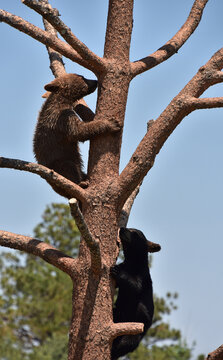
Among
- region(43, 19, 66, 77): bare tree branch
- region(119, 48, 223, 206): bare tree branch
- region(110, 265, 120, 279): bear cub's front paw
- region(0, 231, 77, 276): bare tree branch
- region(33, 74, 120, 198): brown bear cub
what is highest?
region(43, 19, 66, 77): bare tree branch

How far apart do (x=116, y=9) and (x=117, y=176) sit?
1.66 meters

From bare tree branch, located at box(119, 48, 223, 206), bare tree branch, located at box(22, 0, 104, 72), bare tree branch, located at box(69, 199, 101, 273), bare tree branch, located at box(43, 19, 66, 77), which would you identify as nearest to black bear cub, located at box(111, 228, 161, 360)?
bare tree branch, located at box(69, 199, 101, 273)

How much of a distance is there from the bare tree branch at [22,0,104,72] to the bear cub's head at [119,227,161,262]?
1.66 m

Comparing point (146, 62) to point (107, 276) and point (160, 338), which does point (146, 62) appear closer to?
point (107, 276)

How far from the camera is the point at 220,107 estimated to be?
4820 mm

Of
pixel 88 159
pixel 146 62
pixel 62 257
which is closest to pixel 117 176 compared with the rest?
pixel 88 159

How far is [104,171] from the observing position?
4883 mm

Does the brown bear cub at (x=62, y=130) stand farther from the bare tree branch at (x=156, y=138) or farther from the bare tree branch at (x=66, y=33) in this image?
the bare tree branch at (x=156, y=138)

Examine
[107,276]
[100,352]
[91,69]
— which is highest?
[91,69]

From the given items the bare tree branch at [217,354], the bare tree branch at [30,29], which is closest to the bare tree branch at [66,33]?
the bare tree branch at [30,29]

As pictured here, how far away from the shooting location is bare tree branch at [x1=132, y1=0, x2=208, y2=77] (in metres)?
5.71

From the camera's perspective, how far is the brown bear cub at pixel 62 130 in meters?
5.74

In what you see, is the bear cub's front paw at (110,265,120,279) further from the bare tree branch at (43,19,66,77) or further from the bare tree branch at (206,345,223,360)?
the bare tree branch at (43,19,66,77)

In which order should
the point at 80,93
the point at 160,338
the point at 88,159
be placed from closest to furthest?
the point at 88,159, the point at 80,93, the point at 160,338
